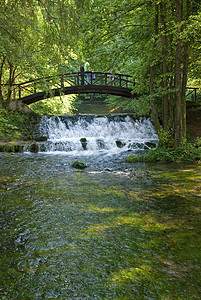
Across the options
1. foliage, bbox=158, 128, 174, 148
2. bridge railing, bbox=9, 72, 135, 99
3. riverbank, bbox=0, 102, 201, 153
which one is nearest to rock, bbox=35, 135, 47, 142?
riverbank, bbox=0, 102, 201, 153

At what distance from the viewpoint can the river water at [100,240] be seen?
2379mm

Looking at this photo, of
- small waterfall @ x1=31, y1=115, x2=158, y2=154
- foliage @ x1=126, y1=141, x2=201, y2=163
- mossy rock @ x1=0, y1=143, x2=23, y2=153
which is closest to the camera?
foliage @ x1=126, y1=141, x2=201, y2=163

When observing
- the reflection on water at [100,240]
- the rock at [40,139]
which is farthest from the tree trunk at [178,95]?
the rock at [40,139]

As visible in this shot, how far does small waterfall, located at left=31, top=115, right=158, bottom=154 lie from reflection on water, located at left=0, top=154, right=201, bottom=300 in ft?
26.0

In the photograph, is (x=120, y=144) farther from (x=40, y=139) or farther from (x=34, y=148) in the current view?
(x=34, y=148)

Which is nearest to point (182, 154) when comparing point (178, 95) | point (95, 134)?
point (178, 95)

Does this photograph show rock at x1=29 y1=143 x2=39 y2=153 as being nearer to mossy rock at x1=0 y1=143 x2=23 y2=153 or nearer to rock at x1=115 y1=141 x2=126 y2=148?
mossy rock at x1=0 y1=143 x2=23 y2=153

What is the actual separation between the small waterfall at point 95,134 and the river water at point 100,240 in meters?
7.93

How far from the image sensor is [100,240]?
3.32 metres

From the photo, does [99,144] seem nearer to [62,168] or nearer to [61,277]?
[62,168]

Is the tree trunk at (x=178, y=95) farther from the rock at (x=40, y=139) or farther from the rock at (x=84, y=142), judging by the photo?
the rock at (x=40, y=139)

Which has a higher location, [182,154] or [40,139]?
[40,139]

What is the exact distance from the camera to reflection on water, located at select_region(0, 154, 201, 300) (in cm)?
238

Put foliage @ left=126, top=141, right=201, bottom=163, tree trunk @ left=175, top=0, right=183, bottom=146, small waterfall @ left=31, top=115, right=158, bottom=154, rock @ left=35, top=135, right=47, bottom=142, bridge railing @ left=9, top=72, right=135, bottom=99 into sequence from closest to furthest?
bridge railing @ left=9, top=72, right=135, bottom=99
tree trunk @ left=175, top=0, right=183, bottom=146
foliage @ left=126, top=141, right=201, bottom=163
small waterfall @ left=31, top=115, right=158, bottom=154
rock @ left=35, top=135, right=47, bottom=142
